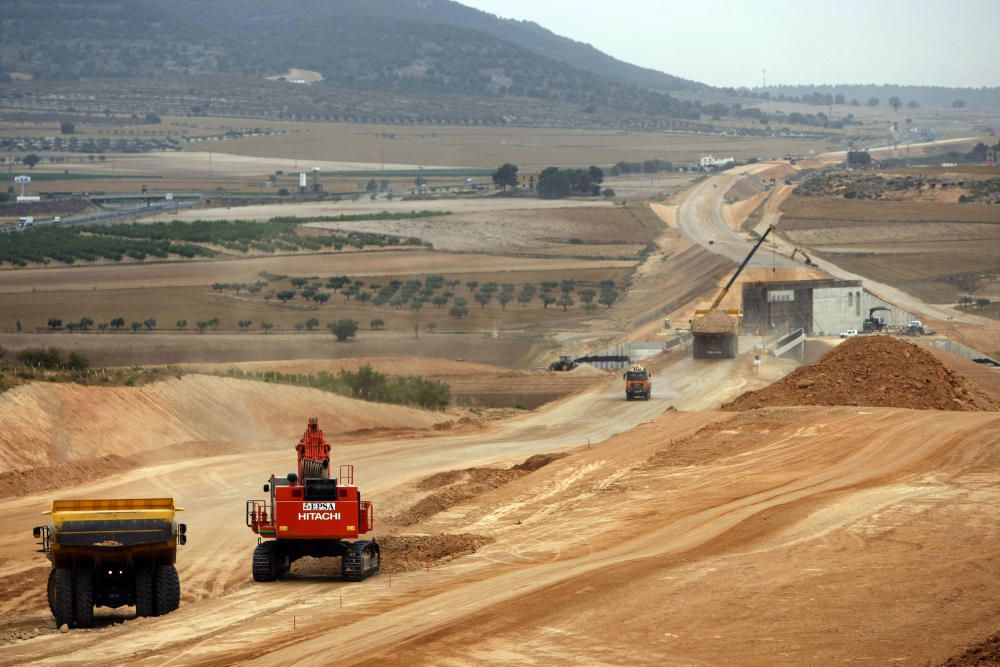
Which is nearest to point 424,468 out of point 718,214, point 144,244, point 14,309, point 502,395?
point 502,395

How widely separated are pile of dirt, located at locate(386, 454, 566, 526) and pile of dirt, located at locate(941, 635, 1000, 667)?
56.4 ft

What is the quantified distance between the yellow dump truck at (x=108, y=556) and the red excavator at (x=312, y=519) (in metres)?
1.71

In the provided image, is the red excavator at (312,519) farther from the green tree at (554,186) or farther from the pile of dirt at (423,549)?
the green tree at (554,186)

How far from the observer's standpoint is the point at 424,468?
42.0 meters

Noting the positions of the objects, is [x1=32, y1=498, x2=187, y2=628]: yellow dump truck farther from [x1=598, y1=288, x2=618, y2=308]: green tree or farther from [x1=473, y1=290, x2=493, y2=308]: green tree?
[x1=598, y1=288, x2=618, y2=308]: green tree

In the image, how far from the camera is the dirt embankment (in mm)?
39312

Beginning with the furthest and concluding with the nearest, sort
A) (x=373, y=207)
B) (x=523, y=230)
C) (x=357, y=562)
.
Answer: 1. (x=373, y=207)
2. (x=523, y=230)
3. (x=357, y=562)

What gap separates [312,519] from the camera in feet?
77.0

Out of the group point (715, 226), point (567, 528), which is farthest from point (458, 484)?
point (715, 226)

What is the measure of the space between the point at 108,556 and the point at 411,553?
664 cm

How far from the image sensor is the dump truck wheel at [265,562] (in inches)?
955

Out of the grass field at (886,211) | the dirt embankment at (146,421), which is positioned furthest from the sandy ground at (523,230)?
the dirt embankment at (146,421)

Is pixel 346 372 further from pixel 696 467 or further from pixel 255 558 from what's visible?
pixel 255 558

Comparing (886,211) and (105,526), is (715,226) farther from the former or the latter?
(105,526)
